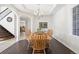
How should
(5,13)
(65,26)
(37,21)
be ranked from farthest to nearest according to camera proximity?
(65,26) → (5,13) → (37,21)

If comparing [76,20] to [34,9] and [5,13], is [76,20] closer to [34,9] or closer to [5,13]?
[34,9]

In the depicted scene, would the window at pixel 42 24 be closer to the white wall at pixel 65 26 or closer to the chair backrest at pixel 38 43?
the chair backrest at pixel 38 43

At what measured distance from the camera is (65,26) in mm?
5602

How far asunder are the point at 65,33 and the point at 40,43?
1.50 m

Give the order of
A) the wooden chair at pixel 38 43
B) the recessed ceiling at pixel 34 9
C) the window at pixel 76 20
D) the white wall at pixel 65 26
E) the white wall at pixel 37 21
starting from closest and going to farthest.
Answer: the white wall at pixel 37 21 → the recessed ceiling at pixel 34 9 → the wooden chair at pixel 38 43 → the window at pixel 76 20 → the white wall at pixel 65 26

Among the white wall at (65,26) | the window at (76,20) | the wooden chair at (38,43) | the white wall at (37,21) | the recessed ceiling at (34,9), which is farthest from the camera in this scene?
the white wall at (65,26)

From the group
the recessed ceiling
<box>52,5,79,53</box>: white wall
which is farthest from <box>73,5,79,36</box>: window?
the recessed ceiling

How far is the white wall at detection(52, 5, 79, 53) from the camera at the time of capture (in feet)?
16.9

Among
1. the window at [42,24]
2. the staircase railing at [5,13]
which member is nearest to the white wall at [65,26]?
the window at [42,24]

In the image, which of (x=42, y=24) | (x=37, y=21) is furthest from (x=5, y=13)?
(x=42, y=24)

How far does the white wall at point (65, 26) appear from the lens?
5.15 meters

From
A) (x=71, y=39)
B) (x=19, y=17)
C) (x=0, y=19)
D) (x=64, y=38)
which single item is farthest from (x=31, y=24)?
(x=64, y=38)
